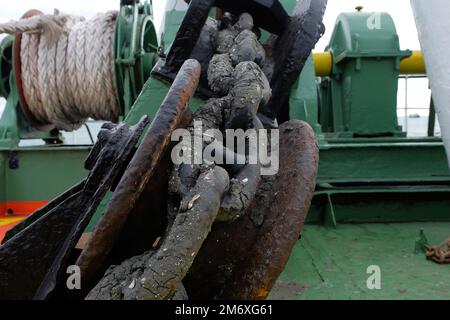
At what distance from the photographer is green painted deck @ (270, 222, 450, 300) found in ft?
5.84

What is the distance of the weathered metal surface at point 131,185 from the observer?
1015mm

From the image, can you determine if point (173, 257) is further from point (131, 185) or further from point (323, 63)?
point (323, 63)

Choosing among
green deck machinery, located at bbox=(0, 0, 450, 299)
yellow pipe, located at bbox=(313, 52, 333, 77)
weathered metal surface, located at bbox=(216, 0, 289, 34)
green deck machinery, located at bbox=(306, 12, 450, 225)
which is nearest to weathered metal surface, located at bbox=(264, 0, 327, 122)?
weathered metal surface, located at bbox=(216, 0, 289, 34)

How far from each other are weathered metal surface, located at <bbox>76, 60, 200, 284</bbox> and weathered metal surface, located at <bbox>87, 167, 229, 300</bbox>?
0.06 metres

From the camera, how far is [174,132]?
45.1 inches

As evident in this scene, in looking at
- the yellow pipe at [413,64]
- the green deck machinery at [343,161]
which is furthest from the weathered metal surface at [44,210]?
the yellow pipe at [413,64]

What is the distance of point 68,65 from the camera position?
368cm

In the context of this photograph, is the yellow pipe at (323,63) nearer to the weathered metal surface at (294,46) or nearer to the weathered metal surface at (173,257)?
the weathered metal surface at (294,46)

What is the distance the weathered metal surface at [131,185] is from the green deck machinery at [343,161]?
2.43 feet

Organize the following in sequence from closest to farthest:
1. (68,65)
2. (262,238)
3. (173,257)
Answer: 1. (173,257)
2. (262,238)
3. (68,65)

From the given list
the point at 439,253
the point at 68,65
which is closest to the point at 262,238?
the point at 439,253

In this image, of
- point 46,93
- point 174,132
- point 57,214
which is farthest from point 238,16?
point 46,93

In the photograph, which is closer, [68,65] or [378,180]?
[378,180]

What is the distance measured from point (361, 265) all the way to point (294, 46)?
1015 mm
